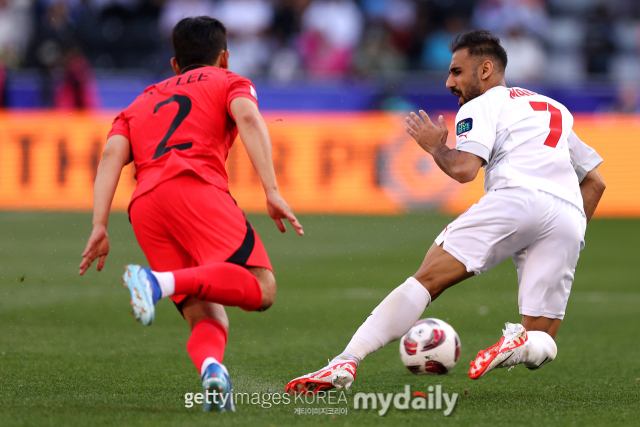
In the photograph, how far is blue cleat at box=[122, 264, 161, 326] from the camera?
10.2ft

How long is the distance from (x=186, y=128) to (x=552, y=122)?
1.79 m

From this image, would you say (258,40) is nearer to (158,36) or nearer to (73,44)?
(158,36)

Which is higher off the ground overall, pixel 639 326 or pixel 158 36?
pixel 158 36

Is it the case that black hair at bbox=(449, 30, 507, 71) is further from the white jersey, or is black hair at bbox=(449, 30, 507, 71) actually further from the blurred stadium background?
the blurred stadium background

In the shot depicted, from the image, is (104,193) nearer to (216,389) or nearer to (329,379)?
(216,389)

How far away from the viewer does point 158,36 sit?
1592 centimetres

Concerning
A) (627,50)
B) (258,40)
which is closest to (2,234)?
(258,40)

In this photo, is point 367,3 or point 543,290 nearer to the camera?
point 543,290

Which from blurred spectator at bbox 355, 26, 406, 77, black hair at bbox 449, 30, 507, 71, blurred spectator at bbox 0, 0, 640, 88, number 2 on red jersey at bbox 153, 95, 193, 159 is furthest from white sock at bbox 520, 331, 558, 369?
blurred spectator at bbox 0, 0, 640, 88

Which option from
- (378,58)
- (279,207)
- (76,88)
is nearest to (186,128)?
(279,207)

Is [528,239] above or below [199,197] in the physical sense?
below

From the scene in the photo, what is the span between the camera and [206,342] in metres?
3.55

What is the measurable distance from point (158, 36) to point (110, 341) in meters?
11.4

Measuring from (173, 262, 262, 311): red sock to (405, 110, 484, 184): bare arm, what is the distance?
1042 millimetres
